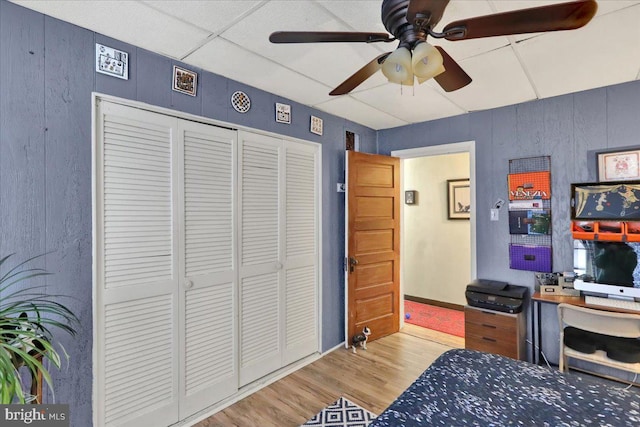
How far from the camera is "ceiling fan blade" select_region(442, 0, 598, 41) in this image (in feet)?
3.47

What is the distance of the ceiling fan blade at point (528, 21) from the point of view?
41.6 inches

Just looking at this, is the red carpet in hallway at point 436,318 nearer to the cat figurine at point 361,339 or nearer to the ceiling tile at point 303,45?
the cat figurine at point 361,339

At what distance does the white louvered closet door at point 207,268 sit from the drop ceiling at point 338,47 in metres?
0.57

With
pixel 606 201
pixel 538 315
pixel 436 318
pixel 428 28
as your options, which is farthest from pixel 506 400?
pixel 436 318

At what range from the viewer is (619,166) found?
258 cm

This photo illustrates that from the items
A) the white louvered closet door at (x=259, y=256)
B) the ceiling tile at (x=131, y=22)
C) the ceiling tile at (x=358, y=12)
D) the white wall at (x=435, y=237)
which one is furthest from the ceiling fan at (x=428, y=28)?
the white wall at (x=435, y=237)

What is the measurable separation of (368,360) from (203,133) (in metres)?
2.65

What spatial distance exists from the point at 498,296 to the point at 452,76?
214 centimetres

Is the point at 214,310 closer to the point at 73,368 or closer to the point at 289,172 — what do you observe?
the point at 73,368

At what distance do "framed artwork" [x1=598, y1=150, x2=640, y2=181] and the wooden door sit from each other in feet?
6.29

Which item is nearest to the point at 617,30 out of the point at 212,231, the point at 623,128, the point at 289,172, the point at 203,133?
the point at 623,128

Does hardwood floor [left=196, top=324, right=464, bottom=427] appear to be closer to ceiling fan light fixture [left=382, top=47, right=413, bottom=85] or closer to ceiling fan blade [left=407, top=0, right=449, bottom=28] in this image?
ceiling fan light fixture [left=382, top=47, right=413, bottom=85]

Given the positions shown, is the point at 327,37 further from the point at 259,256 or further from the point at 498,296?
the point at 498,296

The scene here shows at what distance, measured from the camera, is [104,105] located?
1863 millimetres
